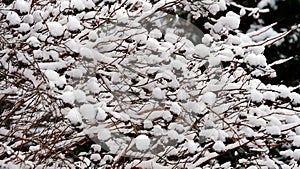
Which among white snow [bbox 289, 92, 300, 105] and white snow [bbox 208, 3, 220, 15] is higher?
white snow [bbox 208, 3, 220, 15]

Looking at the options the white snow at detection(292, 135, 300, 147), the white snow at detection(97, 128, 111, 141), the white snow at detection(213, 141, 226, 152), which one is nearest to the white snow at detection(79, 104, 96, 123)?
the white snow at detection(97, 128, 111, 141)

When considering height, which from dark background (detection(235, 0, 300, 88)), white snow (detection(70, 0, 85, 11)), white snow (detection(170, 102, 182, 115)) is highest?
white snow (detection(70, 0, 85, 11))

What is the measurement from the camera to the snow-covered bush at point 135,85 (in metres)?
3.21

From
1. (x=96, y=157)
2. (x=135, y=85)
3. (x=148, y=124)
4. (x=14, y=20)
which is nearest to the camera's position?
(x=14, y=20)

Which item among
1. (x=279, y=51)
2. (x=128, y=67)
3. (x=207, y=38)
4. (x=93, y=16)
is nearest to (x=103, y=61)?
(x=128, y=67)

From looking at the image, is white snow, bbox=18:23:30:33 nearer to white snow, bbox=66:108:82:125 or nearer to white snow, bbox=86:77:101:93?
white snow, bbox=86:77:101:93

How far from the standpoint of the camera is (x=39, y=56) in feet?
10.5

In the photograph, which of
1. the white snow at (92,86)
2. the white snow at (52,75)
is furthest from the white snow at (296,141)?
the white snow at (52,75)

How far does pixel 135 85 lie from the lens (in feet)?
11.2

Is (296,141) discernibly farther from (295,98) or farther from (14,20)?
(14,20)

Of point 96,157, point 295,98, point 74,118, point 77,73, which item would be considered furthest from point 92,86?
point 295,98

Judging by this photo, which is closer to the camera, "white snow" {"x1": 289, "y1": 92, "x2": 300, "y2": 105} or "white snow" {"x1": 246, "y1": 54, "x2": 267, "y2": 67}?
"white snow" {"x1": 246, "y1": 54, "x2": 267, "y2": 67}

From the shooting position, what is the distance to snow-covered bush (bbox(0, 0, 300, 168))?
3205mm

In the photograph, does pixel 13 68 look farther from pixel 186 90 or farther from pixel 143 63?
pixel 186 90
